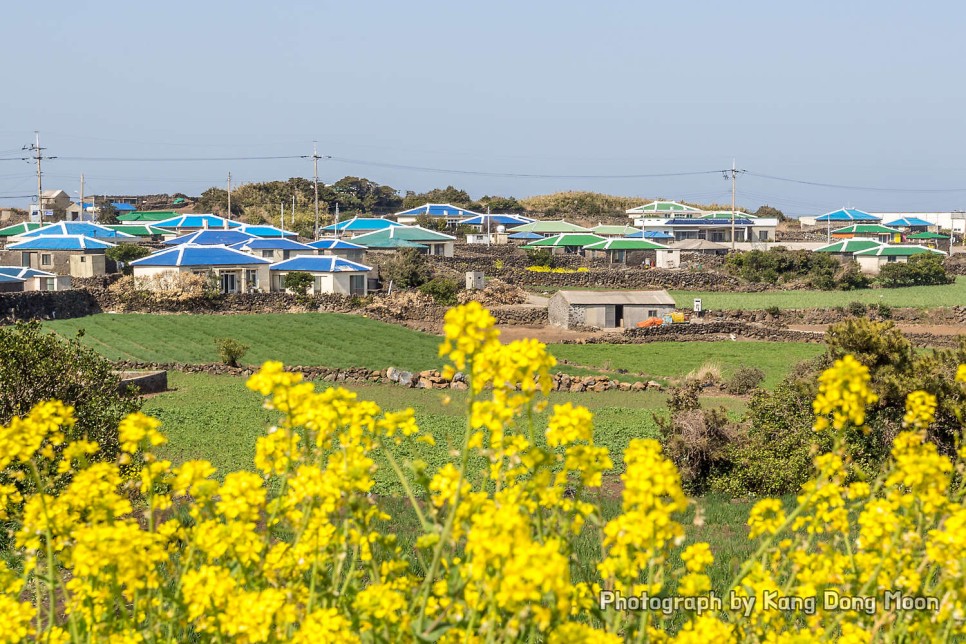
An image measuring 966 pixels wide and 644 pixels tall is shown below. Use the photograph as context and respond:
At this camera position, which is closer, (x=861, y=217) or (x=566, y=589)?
(x=566, y=589)

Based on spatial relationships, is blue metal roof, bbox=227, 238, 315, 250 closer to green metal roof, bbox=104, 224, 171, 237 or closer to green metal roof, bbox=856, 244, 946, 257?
green metal roof, bbox=104, 224, 171, 237

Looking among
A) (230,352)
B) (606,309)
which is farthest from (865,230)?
(230,352)

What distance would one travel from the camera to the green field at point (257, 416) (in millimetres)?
21547

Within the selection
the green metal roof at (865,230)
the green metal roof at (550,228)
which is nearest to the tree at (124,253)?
the green metal roof at (550,228)

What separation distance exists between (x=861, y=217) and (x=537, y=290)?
60930 mm

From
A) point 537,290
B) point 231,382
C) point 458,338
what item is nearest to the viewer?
point 458,338

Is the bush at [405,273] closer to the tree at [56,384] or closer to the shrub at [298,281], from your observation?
the shrub at [298,281]

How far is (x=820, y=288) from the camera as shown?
228ft

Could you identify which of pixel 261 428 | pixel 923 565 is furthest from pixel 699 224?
pixel 923 565

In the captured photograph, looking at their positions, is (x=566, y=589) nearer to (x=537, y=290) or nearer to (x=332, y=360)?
(x=332, y=360)

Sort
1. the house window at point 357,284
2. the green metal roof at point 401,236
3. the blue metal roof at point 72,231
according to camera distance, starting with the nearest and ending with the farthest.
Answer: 1. the house window at point 357,284
2. the blue metal roof at point 72,231
3. the green metal roof at point 401,236

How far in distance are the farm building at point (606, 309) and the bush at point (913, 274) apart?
27.1 meters

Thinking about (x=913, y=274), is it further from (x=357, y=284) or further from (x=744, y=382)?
(x=744, y=382)

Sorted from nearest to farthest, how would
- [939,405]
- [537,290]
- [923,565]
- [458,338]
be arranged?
[458,338], [923,565], [939,405], [537,290]
